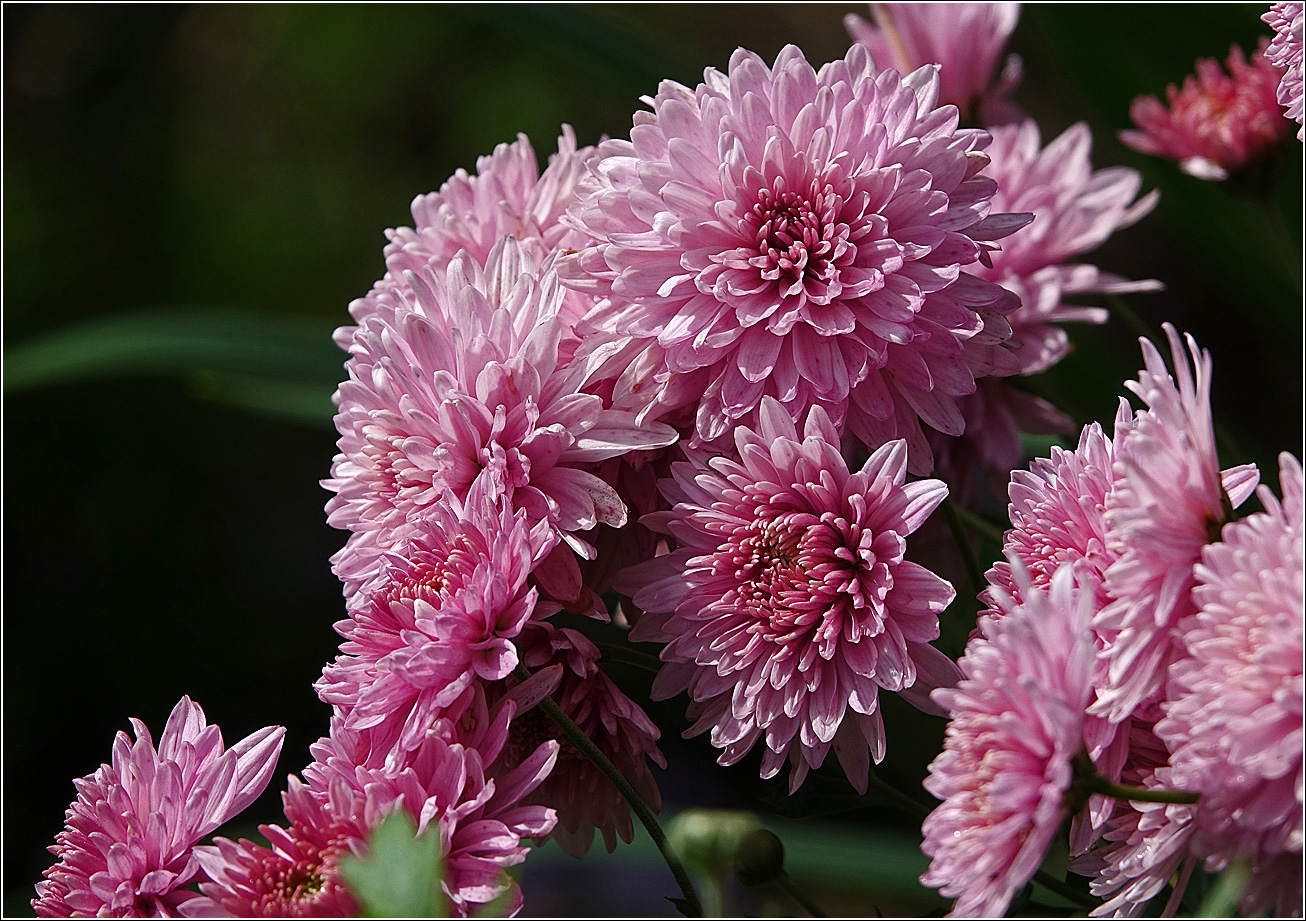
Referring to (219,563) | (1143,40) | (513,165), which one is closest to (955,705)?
(513,165)

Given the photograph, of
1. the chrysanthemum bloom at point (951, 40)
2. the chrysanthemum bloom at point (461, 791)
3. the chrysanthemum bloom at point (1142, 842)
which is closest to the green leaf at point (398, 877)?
the chrysanthemum bloom at point (461, 791)

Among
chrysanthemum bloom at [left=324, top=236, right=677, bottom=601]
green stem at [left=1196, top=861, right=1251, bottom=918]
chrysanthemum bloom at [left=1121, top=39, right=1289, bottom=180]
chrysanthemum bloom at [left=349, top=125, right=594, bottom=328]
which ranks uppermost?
chrysanthemum bloom at [left=1121, top=39, right=1289, bottom=180]

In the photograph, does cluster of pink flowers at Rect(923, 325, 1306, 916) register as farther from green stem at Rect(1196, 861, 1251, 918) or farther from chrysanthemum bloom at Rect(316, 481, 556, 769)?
chrysanthemum bloom at Rect(316, 481, 556, 769)

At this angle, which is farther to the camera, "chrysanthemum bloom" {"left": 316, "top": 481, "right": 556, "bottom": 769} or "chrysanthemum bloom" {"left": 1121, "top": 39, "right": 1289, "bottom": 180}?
"chrysanthemum bloom" {"left": 1121, "top": 39, "right": 1289, "bottom": 180}

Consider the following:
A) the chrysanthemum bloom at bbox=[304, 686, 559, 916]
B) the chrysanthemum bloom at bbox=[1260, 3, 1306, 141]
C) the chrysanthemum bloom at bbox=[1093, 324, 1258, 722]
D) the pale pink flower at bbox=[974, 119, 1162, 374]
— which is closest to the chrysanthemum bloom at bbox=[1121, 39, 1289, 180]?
the pale pink flower at bbox=[974, 119, 1162, 374]

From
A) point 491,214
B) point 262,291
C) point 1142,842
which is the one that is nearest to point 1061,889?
point 1142,842

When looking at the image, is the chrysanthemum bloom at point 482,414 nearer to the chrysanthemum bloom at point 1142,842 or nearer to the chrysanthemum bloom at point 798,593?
the chrysanthemum bloom at point 798,593

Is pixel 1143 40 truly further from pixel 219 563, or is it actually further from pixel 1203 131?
pixel 219 563
